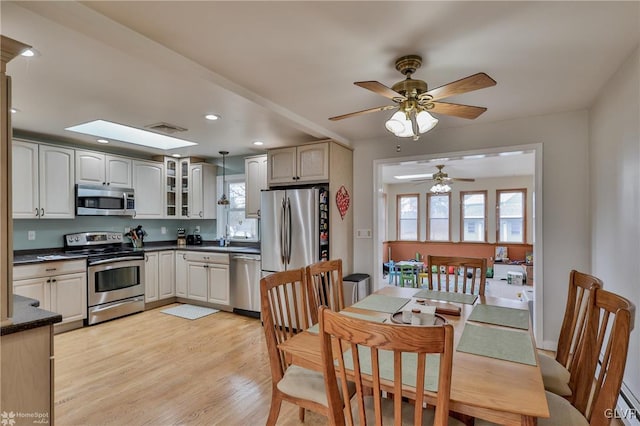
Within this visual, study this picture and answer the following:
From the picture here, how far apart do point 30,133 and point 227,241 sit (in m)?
2.81

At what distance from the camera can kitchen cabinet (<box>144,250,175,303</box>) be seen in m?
4.58

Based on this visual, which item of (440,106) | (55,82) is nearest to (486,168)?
(440,106)

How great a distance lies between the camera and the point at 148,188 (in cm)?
494

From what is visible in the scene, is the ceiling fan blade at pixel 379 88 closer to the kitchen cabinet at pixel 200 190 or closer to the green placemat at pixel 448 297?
the green placemat at pixel 448 297

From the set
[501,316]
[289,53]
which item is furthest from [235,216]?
[501,316]

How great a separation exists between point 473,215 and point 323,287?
7465 mm

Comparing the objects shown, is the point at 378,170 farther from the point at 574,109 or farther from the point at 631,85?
the point at 631,85

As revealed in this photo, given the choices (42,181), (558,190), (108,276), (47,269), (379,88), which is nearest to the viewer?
(379,88)

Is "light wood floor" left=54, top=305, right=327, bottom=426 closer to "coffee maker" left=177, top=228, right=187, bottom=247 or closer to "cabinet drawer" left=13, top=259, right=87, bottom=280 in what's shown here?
"cabinet drawer" left=13, top=259, right=87, bottom=280

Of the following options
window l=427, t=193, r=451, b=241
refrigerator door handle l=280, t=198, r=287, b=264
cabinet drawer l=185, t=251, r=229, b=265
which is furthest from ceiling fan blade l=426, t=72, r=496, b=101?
window l=427, t=193, r=451, b=241

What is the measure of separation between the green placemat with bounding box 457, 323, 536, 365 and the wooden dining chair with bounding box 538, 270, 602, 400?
0.29 meters

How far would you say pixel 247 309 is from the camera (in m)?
4.32

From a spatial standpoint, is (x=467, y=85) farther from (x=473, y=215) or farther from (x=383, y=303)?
(x=473, y=215)

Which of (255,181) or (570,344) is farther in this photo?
(255,181)
